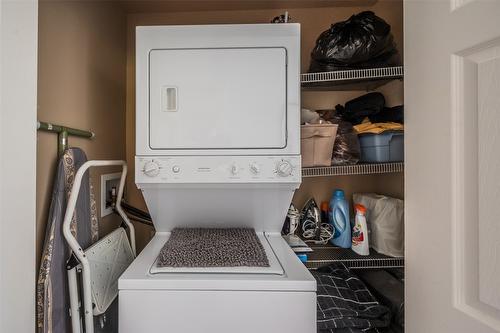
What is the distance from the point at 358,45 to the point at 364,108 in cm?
44

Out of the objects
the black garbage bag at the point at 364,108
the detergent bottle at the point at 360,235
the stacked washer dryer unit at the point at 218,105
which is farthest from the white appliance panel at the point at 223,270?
the black garbage bag at the point at 364,108

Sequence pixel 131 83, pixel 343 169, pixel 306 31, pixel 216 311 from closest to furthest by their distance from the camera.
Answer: pixel 216 311
pixel 343 169
pixel 306 31
pixel 131 83

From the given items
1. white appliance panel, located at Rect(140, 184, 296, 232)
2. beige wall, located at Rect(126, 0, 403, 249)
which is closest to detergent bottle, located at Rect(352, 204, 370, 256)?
beige wall, located at Rect(126, 0, 403, 249)

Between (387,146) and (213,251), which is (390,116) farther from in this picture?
(213,251)

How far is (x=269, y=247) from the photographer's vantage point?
153 centimetres

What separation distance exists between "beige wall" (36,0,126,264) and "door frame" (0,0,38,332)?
1.18 ft

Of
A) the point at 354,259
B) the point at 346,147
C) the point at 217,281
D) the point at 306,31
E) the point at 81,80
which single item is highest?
the point at 306,31

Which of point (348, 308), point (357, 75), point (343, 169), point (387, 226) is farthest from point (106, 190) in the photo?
point (387, 226)

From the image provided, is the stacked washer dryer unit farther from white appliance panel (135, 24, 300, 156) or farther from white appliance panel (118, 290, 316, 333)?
white appliance panel (118, 290, 316, 333)

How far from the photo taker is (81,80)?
160 centimetres

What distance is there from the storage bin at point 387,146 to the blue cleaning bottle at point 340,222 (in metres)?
0.45

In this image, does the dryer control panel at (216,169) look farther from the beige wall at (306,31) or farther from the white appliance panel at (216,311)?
the beige wall at (306,31)

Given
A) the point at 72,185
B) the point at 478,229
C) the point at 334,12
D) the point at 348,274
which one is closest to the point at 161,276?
the point at 72,185

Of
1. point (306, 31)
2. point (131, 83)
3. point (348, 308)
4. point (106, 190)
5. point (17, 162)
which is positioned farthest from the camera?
point (131, 83)
